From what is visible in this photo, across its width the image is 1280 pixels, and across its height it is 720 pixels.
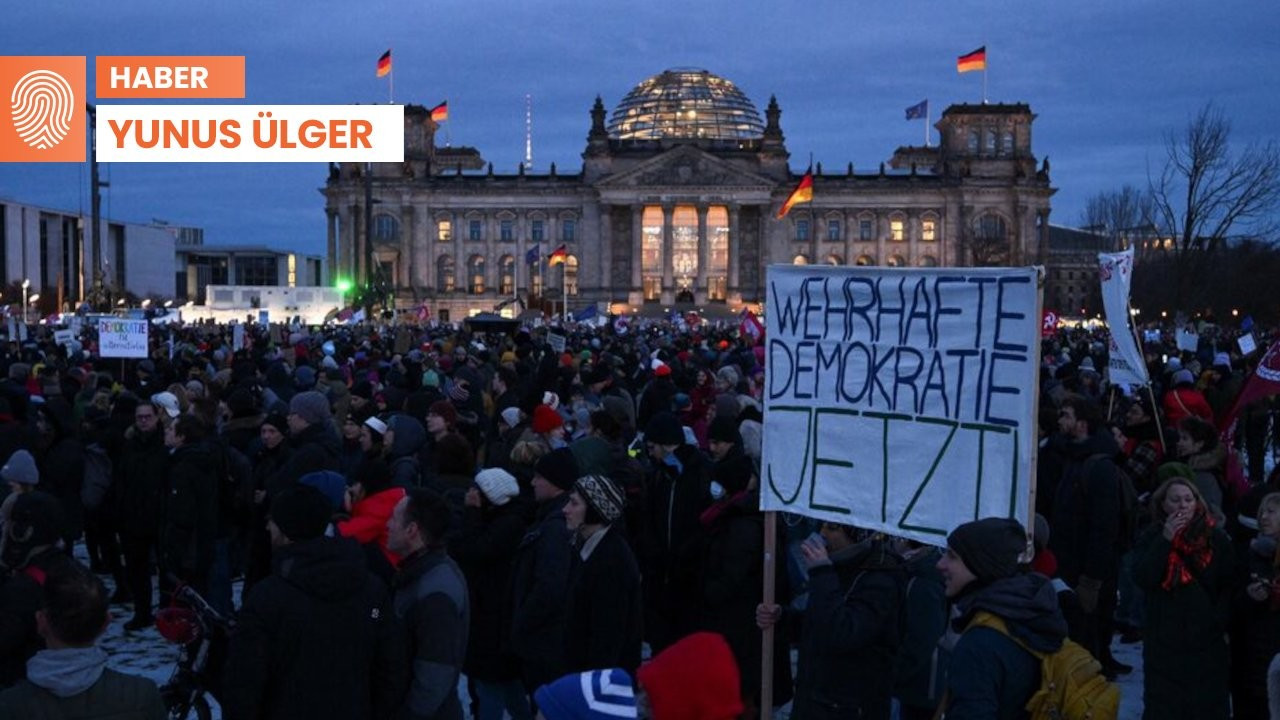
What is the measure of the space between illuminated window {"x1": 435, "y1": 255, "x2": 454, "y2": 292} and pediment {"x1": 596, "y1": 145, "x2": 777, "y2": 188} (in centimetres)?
1172

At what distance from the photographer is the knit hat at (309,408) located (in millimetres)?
9633

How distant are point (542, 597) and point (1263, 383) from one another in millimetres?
5851

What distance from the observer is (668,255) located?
9350cm

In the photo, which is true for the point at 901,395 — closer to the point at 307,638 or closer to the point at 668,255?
the point at 307,638

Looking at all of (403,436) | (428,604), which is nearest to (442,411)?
(403,436)

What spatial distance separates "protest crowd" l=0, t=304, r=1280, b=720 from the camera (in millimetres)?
4355

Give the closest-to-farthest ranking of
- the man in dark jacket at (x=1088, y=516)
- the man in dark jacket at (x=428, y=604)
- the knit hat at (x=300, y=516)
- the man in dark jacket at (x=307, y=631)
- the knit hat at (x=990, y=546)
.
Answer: the knit hat at (x=990, y=546) → the man in dark jacket at (x=307, y=631) → the knit hat at (x=300, y=516) → the man in dark jacket at (x=428, y=604) → the man in dark jacket at (x=1088, y=516)

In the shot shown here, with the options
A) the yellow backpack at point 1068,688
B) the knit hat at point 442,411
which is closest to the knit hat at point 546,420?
the knit hat at point 442,411

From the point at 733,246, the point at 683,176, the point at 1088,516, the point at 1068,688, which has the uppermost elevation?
the point at 683,176

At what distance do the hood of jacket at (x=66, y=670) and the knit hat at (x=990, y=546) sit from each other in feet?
9.02

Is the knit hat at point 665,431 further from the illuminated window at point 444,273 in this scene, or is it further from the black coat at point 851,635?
the illuminated window at point 444,273

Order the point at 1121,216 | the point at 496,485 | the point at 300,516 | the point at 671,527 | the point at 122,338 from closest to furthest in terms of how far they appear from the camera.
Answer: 1. the point at 300,516
2. the point at 496,485
3. the point at 671,527
4. the point at 122,338
5. the point at 1121,216

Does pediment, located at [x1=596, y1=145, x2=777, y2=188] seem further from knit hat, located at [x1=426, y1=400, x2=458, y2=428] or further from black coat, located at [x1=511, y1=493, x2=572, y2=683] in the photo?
black coat, located at [x1=511, y1=493, x2=572, y2=683]

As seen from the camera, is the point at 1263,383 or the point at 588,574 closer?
the point at 588,574
